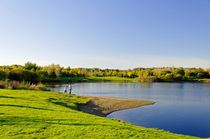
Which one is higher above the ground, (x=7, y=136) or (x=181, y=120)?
(x=7, y=136)

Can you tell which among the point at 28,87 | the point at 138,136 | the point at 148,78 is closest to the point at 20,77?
the point at 28,87

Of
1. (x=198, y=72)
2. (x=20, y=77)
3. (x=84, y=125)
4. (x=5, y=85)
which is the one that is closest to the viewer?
(x=84, y=125)

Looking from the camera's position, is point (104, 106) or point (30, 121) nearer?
point (30, 121)

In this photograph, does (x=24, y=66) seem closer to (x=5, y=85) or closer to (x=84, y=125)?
(x=5, y=85)

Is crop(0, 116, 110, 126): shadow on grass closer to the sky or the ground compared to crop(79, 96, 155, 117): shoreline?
closer to the sky

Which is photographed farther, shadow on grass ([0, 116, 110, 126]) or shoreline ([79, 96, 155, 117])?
shoreline ([79, 96, 155, 117])

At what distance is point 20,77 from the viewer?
2335 inches

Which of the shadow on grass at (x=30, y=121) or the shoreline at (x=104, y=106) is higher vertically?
the shadow on grass at (x=30, y=121)

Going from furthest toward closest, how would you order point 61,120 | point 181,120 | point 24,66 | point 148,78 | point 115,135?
point 148,78
point 24,66
point 181,120
point 61,120
point 115,135

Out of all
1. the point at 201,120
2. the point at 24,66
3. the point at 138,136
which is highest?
the point at 24,66

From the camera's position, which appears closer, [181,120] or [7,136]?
[7,136]

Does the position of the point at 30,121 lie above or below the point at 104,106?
above

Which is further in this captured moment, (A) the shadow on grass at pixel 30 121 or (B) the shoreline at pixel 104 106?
(B) the shoreline at pixel 104 106

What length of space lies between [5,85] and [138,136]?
26262mm
